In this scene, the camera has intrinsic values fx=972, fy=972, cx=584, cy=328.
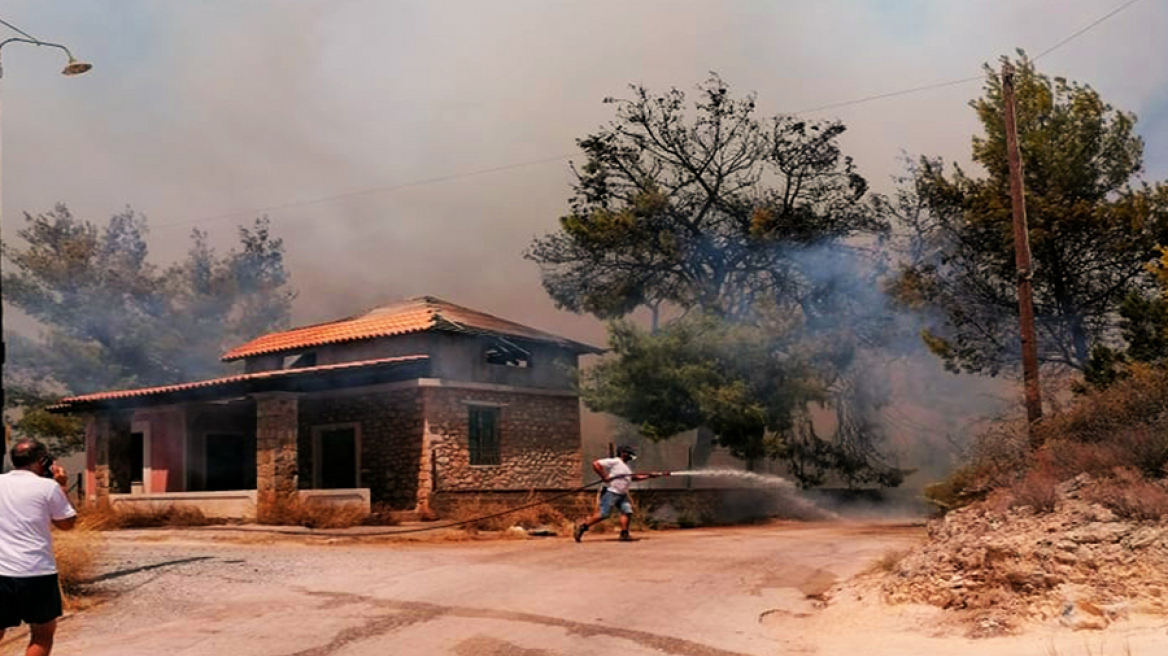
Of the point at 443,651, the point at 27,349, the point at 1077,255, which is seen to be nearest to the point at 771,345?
the point at 1077,255

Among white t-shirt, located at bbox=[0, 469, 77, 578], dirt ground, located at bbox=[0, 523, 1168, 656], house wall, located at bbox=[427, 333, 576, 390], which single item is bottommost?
dirt ground, located at bbox=[0, 523, 1168, 656]

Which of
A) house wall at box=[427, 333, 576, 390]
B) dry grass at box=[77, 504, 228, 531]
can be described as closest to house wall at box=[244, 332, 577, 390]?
house wall at box=[427, 333, 576, 390]

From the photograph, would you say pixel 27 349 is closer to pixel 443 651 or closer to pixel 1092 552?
pixel 443 651

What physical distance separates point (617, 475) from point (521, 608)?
20.8 ft

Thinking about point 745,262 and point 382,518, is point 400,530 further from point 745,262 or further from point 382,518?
point 745,262

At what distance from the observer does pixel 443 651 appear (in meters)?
7.09

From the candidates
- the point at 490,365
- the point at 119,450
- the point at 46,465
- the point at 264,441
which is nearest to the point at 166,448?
the point at 119,450

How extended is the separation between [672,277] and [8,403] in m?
23.6

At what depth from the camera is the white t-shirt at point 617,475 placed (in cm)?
1501

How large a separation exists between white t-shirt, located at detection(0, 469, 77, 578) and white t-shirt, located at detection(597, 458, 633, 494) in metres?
9.87

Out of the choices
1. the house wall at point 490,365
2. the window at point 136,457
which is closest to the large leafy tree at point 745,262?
the house wall at point 490,365

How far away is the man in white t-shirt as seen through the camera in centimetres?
561

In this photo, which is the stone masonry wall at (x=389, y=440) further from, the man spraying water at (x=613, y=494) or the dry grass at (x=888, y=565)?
the dry grass at (x=888, y=565)

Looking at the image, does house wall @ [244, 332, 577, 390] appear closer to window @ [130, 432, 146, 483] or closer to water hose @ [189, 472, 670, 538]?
window @ [130, 432, 146, 483]
